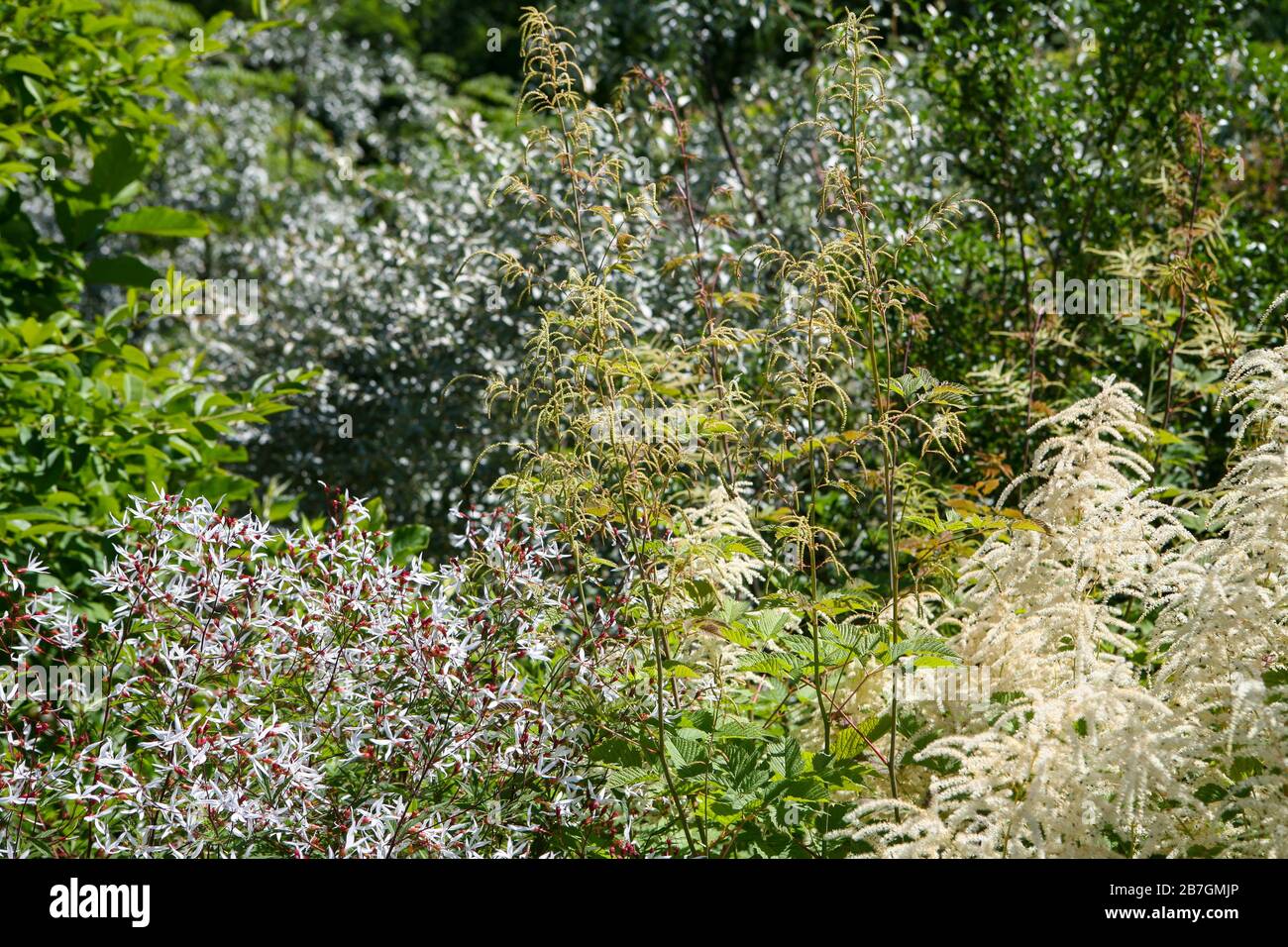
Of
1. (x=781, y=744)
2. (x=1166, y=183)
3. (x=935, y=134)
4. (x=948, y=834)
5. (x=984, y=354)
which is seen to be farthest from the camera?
(x=935, y=134)

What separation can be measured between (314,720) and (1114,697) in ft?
5.28

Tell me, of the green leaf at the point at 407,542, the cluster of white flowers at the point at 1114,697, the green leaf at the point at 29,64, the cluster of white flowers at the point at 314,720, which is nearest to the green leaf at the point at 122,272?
the green leaf at the point at 29,64

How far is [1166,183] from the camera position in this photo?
13.6 ft

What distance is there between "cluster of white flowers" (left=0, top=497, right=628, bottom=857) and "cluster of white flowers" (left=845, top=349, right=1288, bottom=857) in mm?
771

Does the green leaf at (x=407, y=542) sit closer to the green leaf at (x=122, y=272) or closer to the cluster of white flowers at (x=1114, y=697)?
the green leaf at (x=122, y=272)

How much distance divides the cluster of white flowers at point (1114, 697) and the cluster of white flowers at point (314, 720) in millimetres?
771

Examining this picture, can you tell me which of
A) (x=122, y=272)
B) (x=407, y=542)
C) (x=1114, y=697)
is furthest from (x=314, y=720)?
(x=122, y=272)

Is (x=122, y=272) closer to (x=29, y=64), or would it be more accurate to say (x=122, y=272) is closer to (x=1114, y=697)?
(x=29, y=64)

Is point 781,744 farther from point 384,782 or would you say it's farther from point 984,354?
point 984,354

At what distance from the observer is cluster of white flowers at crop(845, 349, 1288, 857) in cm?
212

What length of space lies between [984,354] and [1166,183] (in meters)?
0.84

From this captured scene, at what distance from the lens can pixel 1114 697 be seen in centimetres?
215
